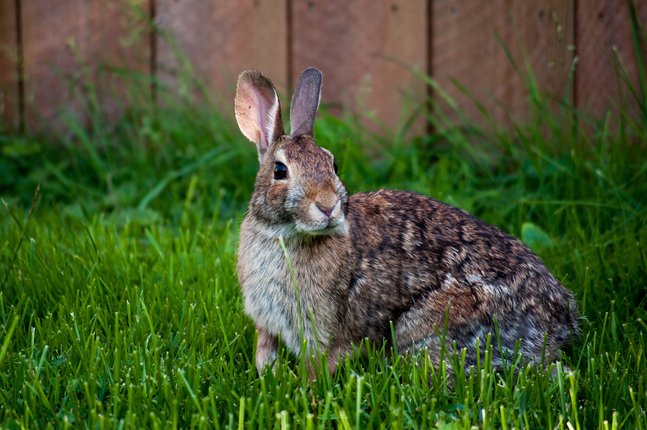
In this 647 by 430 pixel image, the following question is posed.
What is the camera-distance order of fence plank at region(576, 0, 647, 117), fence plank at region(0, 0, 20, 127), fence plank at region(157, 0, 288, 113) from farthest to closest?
fence plank at region(0, 0, 20, 127)
fence plank at region(157, 0, 288, 113)
fence plank at region(576, 0, 647, 117)

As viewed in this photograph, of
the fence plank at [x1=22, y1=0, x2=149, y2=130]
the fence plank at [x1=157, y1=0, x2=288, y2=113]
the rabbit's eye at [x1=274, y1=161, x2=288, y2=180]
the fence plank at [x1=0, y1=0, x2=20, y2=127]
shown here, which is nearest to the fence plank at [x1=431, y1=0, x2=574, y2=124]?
the fence plank at [x1=157, y1=0, x2=288, y2=113]

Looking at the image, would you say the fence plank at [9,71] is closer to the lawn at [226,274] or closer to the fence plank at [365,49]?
the lawn at [226,274]

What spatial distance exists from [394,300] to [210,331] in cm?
64

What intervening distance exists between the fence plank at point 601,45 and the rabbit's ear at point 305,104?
7.35 ft

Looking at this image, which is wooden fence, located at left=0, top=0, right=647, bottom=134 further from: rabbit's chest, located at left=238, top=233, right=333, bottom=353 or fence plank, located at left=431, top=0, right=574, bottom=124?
rabbit's chest, located at left=238, top=233, right=333, bottom=353

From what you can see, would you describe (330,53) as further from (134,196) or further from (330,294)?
(330,294)

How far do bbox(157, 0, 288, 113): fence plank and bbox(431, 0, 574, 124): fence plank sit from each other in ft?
3.14

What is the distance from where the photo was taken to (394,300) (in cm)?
320

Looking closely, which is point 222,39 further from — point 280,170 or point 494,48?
point 280,170

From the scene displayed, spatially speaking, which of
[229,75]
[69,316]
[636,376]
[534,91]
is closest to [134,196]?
[229,75]

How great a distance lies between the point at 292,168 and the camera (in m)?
3.05

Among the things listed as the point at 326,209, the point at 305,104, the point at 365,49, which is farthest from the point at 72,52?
the point at 326,209

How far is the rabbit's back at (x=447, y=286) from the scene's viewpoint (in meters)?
3.10

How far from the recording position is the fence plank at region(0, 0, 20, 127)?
583cm
